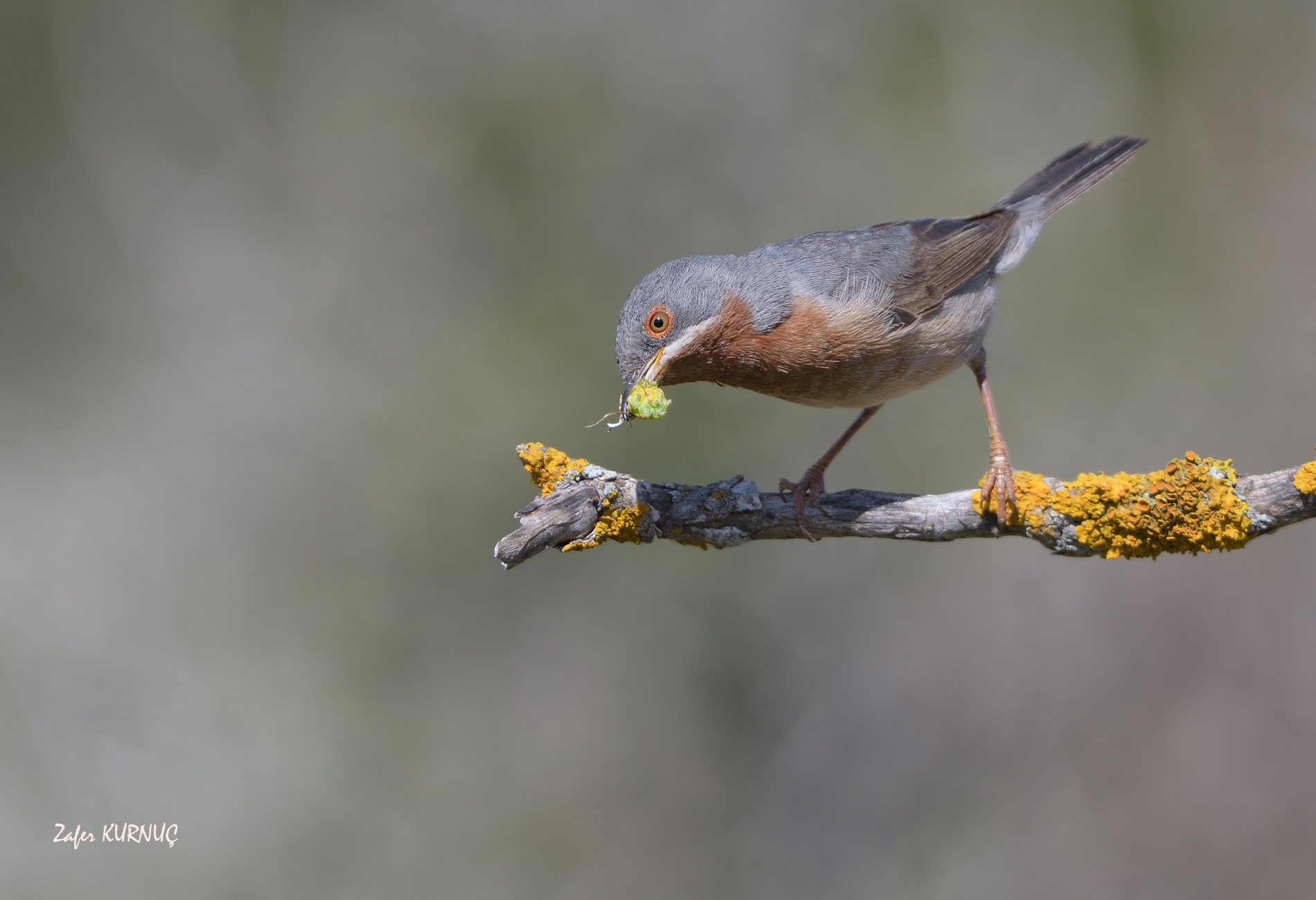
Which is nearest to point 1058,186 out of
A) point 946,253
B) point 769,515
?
point 946,253

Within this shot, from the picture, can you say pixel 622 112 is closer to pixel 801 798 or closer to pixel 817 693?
pixel 817 693

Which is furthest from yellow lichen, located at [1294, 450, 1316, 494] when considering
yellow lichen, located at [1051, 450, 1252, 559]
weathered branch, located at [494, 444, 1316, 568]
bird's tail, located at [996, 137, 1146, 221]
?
bird's tail, located at [996, 137, 1146, 221]

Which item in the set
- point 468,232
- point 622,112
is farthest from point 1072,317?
point 468,232

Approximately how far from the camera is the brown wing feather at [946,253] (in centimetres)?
472

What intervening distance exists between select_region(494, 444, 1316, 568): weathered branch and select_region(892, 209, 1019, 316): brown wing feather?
1245 mm

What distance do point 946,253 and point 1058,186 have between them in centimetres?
129

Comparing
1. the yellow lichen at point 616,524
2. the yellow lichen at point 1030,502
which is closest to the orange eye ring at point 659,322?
the yellow lichen at point 616,524

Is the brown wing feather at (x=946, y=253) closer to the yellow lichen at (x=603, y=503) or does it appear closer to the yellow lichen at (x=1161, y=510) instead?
the yellow lichen at (x=1161, y=510)

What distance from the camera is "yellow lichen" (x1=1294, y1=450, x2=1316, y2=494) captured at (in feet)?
10.8

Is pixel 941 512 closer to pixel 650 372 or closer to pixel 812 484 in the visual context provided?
pixel 812 484

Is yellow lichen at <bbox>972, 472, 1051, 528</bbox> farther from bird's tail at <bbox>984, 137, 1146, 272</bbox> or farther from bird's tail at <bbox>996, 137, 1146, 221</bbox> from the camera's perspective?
bird's tail at <bbox>996, 137, 1146, 221</bbox>

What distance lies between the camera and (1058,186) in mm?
5676

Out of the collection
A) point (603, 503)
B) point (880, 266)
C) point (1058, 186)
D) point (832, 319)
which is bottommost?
point (603, 503)

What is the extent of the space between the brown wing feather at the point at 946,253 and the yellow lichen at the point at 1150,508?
4.24ft
